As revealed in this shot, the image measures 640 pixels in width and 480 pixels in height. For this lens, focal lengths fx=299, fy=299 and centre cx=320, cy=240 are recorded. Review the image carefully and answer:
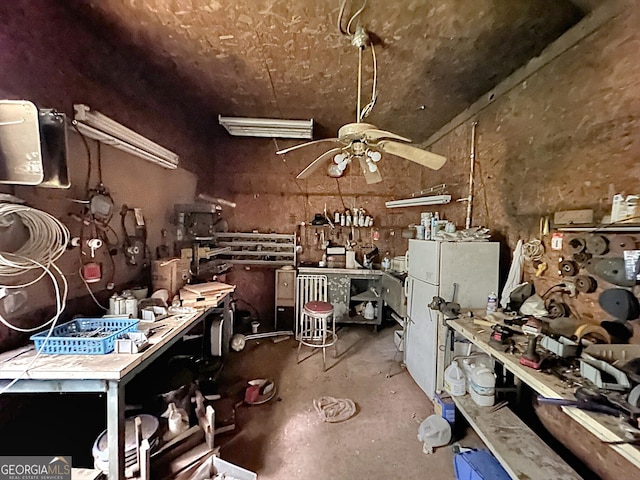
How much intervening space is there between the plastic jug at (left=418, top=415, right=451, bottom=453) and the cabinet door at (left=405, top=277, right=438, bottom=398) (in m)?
0.35

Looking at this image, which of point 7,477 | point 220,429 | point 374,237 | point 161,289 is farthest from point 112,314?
point 374,237

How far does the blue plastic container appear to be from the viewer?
5.59ft

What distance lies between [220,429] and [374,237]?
349 cm

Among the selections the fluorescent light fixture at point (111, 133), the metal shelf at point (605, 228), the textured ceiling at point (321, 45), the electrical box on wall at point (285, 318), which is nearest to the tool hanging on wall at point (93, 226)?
the fluorescent light fixture at point (111, 133)

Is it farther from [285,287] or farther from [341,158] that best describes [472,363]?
[285,287]

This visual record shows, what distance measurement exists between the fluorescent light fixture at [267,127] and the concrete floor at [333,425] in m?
2.95

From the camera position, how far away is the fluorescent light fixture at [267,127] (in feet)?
12.6

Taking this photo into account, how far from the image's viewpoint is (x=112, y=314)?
2188 millimetres

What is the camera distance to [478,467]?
176 cm

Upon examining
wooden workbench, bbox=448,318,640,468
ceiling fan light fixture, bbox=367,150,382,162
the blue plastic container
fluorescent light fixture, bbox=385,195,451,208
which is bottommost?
the blue plastic container

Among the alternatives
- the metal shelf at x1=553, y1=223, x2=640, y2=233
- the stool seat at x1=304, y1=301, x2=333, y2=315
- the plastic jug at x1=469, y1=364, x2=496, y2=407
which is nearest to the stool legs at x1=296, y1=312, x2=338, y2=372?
the stool seat at x1=304, y1=301, x2=333, y2=315

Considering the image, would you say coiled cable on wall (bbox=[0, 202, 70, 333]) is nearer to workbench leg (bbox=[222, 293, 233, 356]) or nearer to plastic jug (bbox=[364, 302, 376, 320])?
workbench leg (bbox=[222, 293, 233, 356])

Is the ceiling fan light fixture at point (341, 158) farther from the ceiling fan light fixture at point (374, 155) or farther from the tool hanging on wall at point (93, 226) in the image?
the tool hanging on wall at point (93, 226)

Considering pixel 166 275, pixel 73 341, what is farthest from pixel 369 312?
pixel 73 341
